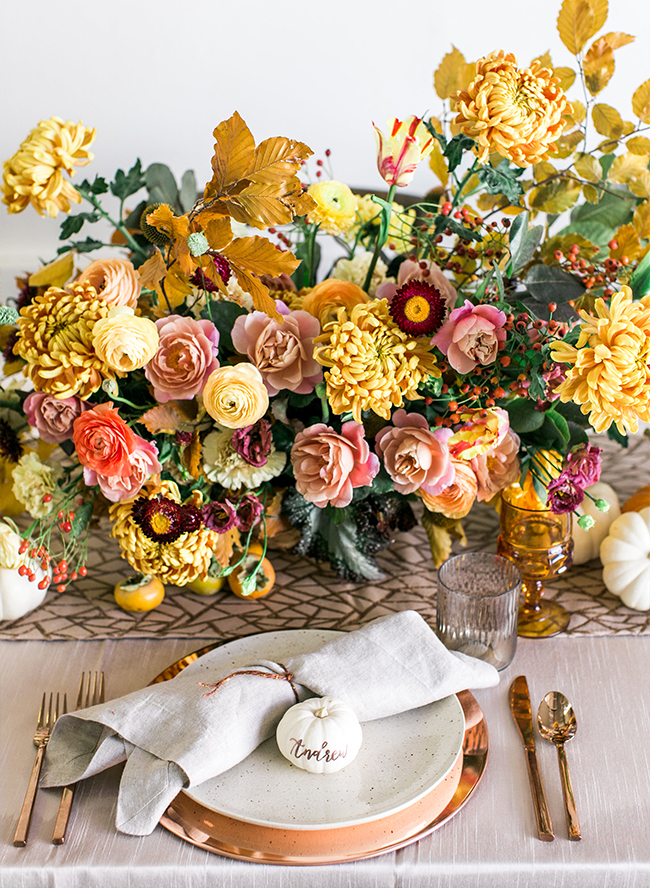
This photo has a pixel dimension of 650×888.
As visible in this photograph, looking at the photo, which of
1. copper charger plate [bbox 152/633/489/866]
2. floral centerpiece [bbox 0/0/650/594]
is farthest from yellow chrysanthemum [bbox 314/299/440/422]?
copper charger plate [bbox 152/633/489/866]

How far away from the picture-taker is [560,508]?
33.8 inches

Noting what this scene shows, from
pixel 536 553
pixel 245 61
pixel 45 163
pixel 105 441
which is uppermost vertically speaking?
pixel 245 61

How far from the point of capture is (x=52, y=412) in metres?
0.85

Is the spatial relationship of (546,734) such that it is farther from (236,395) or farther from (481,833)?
(236,395)

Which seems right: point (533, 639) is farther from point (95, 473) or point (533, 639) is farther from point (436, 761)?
point (95, 473)

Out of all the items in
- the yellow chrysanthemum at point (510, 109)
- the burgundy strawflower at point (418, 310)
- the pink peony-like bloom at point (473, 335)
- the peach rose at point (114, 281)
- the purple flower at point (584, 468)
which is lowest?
the purple flower at point (584, 468)

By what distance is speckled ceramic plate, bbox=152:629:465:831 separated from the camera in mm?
644

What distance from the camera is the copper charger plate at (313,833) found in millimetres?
624

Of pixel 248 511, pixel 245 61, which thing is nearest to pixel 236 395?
pixel 248 511

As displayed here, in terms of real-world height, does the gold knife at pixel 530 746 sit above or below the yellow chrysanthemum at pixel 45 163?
below

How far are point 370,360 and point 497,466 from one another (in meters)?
0.21

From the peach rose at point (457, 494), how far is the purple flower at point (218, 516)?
21 cm

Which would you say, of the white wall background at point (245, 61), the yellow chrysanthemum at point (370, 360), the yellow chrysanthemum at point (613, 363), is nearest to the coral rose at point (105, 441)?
the yellow chrysanthemum at point (370, 360)

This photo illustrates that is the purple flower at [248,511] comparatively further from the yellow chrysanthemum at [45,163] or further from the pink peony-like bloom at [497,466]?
the yellow chrysanthemum at [45,163]
